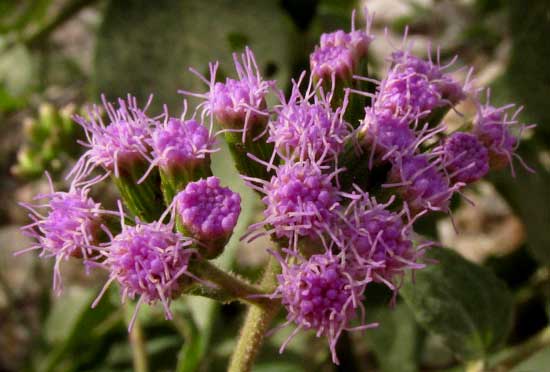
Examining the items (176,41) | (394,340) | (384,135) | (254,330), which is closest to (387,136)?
(384,135)

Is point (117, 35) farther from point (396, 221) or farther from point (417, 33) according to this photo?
point (417, 33)

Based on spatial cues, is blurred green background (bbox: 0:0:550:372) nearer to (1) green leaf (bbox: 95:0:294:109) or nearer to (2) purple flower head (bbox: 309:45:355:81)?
(1) green leaf (bbox: 95:0:294:109)

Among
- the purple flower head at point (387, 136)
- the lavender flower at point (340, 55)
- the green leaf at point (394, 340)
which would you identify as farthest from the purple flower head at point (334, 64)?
the green leaf at point (394, 340)

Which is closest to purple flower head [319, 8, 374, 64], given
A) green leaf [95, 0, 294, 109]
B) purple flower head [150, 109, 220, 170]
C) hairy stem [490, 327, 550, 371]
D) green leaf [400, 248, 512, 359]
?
purple flower head [150, 109, 220, 170]

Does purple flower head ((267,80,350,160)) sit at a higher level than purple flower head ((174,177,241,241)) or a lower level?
higher

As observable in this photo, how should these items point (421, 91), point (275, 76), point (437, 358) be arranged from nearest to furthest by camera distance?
point (421, 91) → point (275, 76) → point (437, 358)

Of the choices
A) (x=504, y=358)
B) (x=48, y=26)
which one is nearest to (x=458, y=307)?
(x=504, y=358)

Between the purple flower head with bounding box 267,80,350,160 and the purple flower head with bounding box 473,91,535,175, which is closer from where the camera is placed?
the purple flower head with bounding box 267,80,350,160
